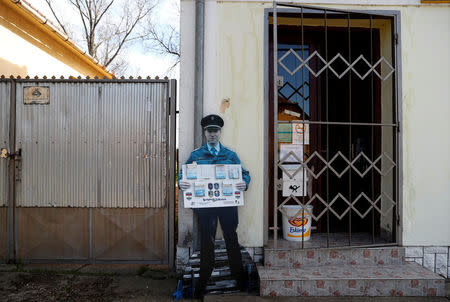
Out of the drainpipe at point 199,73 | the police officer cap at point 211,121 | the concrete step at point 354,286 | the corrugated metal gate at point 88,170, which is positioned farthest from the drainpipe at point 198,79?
the concrete step at point 354,286

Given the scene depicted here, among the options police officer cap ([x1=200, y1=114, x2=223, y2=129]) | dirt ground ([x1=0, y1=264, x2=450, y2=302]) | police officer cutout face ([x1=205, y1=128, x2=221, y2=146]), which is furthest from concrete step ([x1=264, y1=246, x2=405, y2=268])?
police officer cap ([x1=200, y1=114, x2=223, y2=129])

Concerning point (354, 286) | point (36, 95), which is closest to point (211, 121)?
point (354, 286)

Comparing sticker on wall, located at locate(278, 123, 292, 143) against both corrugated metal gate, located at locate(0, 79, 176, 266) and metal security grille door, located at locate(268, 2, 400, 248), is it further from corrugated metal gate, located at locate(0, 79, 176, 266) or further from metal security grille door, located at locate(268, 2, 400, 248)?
corrugated metal gate, located at locate(0, 79, 176, 266)

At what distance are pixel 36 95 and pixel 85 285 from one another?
2.45 metres

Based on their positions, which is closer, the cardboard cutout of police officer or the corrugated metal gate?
the cardboard cutout of police officer

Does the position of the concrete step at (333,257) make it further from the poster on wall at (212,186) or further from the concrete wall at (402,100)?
the poster on wall at (212,186)

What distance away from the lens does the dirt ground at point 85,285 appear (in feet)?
11.0

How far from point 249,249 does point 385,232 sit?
72.4 inches

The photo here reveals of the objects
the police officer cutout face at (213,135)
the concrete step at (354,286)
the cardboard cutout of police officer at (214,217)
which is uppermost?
the police officer cutout face at (213,135)

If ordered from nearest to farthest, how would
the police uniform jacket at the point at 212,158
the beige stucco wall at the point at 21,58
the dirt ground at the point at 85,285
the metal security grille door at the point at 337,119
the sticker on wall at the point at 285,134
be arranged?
1. the dirt ground at the point at 85,285
2. the police uniform jacket at the point at 212,158
3. the metal security grille door at the point at 337,119
4. the sticker on wall at the point at 285,134
5. the beige stucco wall at the point at 21,58

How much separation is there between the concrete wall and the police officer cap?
183 mm

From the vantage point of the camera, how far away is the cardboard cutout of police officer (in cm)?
339

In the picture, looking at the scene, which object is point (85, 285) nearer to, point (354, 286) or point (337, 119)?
point (354, 286)

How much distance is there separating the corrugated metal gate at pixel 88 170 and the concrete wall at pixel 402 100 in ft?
2.04
